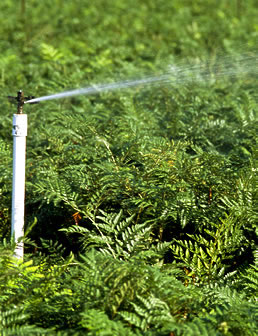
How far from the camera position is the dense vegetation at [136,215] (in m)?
2.46

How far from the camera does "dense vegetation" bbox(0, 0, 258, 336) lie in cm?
246

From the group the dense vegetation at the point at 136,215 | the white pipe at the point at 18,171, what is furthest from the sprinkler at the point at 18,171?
the dense vegetation at the point at 136,215

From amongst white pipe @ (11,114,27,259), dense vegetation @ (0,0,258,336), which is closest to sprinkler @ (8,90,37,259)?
white pipe @ (11,114,27,259)

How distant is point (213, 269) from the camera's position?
3.08 m

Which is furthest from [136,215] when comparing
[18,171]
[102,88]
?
[102,88]

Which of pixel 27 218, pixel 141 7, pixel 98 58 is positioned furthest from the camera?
pixel 141 7

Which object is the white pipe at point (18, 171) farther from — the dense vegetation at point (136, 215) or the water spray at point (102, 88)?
the dense vegetation at point (136, 215)

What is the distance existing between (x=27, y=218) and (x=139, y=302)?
1607 millimetres

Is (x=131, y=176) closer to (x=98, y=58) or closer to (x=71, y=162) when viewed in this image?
(x=71, y=162)

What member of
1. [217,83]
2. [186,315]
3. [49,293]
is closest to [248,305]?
[186,315]

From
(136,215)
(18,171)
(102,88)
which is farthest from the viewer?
(102,88)

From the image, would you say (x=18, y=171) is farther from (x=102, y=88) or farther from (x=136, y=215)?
(x=102, y=88)

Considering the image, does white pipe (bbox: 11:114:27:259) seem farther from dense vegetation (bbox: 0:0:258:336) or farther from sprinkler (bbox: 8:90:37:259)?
dense vegetation (bbox: 0:0:258:336)

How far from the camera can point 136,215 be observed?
3.55 m
